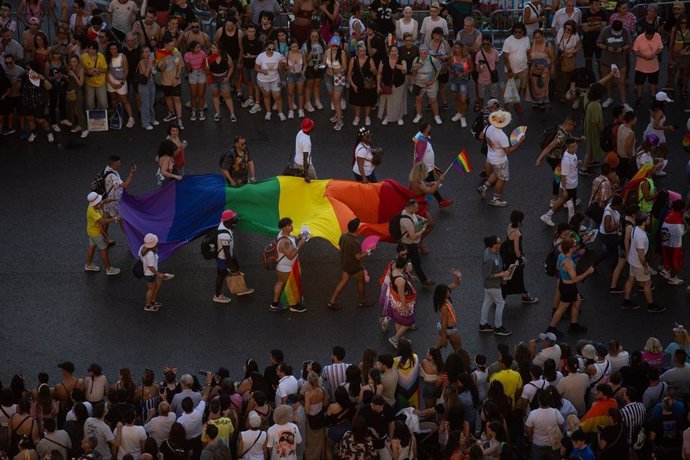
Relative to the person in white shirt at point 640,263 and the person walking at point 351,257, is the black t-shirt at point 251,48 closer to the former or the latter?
the person walking at point 351,257

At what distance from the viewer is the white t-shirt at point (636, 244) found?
691 inches

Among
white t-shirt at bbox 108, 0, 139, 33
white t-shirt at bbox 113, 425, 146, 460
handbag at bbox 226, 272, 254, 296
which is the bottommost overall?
white t-shirt at bbox 113, 425, 146, 460

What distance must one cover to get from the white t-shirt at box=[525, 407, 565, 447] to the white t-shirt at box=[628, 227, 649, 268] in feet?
13.3

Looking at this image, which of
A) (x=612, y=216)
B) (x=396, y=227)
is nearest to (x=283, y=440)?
(x=396, y=227)

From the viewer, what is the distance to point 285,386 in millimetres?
14820

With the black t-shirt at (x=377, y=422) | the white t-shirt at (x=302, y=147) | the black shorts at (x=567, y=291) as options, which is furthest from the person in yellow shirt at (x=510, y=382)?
the white t-shirt at (x=302, y=147)

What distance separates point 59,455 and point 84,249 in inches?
269

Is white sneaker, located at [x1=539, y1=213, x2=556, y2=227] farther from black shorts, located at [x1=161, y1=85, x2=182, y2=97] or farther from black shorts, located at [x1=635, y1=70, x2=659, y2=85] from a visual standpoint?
black shorts, located at [x1=161, y1=85, x2=182, y2=97]

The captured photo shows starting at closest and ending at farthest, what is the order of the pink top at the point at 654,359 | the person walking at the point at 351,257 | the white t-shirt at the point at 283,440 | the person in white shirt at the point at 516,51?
the white t-shirt at the point at 283,440 → the pink top at the point at 654,359 → the person walking at the point at 351,257 → the person in white shirt at the point at 516,51

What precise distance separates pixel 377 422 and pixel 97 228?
21.2 ft

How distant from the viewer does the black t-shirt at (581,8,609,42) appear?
24.1 meters

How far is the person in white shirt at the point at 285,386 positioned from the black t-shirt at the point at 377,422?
40.7 inches

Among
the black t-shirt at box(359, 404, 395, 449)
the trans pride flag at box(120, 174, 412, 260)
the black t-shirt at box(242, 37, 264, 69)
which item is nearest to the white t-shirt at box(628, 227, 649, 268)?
the trans pride flag at box(120, 174, 412, 260)

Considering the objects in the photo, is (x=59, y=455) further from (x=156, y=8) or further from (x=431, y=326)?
(x=156, y=8)
